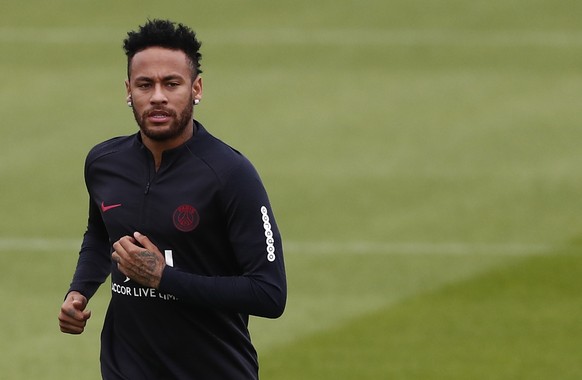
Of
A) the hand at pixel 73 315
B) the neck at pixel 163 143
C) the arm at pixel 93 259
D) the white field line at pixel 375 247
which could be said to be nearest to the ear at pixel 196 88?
the neck at pixel 163 143

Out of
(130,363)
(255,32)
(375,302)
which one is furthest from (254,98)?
(130,363)

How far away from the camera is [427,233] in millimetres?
14578

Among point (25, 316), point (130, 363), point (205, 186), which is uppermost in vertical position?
point (205, 186)

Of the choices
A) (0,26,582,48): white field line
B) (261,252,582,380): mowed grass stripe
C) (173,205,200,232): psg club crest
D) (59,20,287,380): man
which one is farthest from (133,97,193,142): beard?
(0,26,582,48): white field line

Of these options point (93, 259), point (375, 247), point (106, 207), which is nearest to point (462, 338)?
point (375, 247)

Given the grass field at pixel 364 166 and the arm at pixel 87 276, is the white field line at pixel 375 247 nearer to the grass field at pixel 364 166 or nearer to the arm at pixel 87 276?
the grass field at pixel 364 166

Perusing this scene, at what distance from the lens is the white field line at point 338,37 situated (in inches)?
845

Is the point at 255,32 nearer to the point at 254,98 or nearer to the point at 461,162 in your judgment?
the point at 254,98

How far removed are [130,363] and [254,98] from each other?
1260cm

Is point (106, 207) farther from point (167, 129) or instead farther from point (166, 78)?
point (166, 78)

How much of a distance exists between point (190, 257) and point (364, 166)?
10347 mm

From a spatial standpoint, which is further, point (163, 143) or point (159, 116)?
point (163, 143)

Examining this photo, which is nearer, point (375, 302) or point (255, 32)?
point (375, 302)

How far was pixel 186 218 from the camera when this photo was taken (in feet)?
20.5
